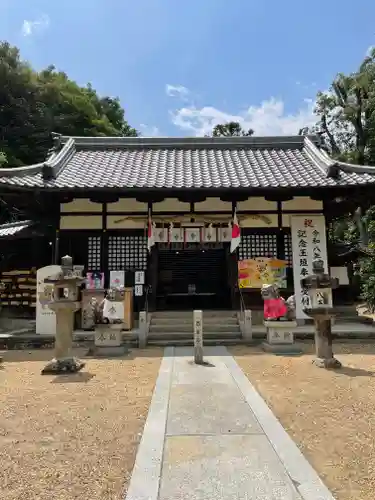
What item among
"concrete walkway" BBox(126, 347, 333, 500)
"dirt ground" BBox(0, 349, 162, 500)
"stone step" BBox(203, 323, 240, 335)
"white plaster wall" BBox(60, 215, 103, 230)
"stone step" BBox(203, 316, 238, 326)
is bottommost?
"dirt ground" BBox(0, 349, 162, 500)

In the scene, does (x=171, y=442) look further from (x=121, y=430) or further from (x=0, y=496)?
(x=0, y=496)

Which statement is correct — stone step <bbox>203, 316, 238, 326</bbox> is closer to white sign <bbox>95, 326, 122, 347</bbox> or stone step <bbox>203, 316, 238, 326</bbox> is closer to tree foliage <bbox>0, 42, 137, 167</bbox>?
white sign <bbox>95, 326, 122, 347</bbox>

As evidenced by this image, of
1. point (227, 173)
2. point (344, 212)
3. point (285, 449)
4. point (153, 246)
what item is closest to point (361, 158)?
point (344, 212)

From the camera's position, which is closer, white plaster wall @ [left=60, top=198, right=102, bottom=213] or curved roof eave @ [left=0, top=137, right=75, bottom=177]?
curved roof eave @ [left=0, top=137, right=75, bottom=177]

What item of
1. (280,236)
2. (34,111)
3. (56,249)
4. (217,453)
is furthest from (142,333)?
(34,111)

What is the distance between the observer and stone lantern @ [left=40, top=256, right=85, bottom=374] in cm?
761

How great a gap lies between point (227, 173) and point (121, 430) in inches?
424

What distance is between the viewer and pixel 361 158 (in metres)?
29.8

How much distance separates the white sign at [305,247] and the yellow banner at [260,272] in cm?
54

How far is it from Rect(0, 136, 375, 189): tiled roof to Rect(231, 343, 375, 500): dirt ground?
20.0 feet

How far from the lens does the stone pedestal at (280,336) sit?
9539 millimetres

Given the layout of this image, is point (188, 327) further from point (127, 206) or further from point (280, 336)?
point (127, 206)

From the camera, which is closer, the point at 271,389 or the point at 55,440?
the point at 55,440

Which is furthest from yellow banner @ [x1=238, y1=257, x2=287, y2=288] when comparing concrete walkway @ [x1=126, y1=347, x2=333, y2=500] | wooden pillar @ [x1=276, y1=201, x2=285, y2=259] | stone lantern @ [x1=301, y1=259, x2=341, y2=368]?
concrete walkway @ [x1=126, y1=347, x2=333, y2=500]
